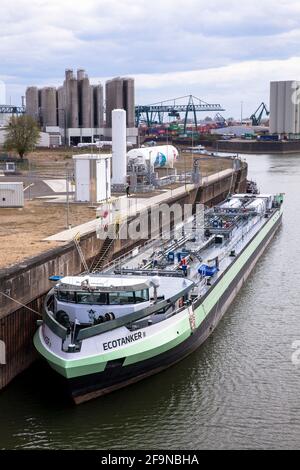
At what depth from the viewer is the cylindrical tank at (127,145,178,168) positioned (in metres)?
54.7

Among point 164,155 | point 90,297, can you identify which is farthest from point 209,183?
point 90,297

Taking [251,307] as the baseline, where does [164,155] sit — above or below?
above

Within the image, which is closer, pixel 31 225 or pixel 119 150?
pixel 31 225

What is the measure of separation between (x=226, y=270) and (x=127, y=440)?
472 inches

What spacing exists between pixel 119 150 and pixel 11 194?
13.9 metres

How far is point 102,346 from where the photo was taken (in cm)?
1856

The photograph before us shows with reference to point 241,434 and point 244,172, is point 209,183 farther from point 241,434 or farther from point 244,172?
point 241,434

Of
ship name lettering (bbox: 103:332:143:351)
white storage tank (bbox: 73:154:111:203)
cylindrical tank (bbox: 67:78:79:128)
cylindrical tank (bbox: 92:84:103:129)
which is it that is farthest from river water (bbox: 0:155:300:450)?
cylindrical tank (bbox: 92:84:103:129)

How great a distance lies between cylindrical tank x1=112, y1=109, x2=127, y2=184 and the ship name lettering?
30.1m

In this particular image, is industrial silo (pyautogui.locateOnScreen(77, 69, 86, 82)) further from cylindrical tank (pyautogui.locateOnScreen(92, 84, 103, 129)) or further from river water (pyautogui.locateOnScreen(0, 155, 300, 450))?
river water (pyautogui.locateOnScreen(0, 155, 300, 450))

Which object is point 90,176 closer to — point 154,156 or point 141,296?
point 154,156

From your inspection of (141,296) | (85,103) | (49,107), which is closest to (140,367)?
(141,296)

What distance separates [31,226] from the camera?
103 ft

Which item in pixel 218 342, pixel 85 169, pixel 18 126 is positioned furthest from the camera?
pixel 18 126
